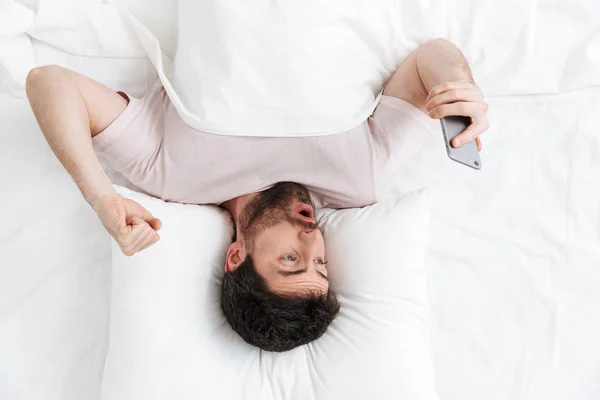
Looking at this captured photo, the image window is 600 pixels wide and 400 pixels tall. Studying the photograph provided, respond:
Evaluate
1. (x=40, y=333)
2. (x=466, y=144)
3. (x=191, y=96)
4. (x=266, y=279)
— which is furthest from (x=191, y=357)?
(x=466, y=144)

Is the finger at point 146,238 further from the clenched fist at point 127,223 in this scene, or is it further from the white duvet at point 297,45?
the white duvet at point 297,45

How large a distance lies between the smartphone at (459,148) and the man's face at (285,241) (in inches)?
12.1

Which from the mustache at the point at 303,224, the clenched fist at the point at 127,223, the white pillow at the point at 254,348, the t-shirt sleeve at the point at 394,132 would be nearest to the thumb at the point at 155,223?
the clenched fist at the point at 127,223

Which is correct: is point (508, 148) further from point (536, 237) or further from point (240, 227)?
point (240, 227)

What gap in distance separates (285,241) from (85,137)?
1.37 feet

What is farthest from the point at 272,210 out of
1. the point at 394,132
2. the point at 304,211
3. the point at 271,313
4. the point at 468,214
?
the point at 468,214

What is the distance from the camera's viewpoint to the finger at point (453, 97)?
1.09 metres

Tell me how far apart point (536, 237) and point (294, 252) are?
56cm

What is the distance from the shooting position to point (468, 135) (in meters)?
1.09

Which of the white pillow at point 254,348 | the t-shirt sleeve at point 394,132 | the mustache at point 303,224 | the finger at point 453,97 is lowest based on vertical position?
the white pillow at point 254,348

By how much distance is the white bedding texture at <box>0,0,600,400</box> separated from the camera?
1.27 meters

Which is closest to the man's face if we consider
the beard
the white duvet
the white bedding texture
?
the beard

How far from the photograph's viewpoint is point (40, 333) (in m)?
1.25

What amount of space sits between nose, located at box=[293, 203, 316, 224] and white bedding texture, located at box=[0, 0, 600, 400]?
25 cm
